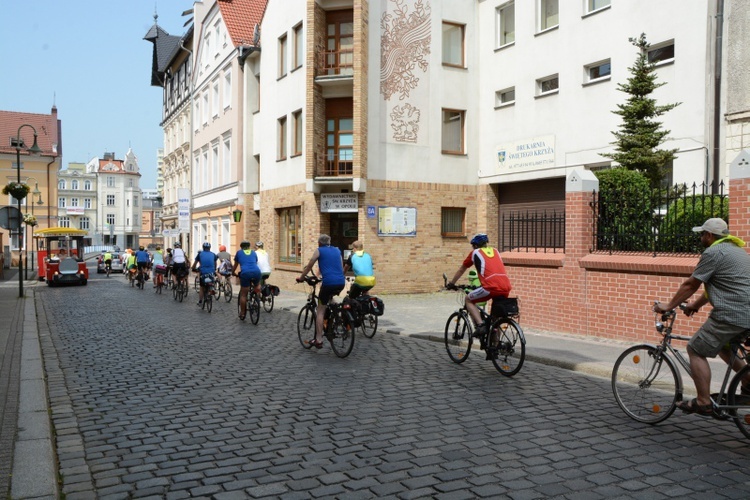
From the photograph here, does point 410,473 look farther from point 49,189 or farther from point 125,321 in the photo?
point 49,189

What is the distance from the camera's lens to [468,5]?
24.8 m

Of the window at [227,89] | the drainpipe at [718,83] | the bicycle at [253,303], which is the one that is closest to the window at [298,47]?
the window at [227,89]

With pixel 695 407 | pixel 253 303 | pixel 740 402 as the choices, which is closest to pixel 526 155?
pixel 253 303

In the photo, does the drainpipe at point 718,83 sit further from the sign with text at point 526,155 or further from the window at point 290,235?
the window at point 290,235

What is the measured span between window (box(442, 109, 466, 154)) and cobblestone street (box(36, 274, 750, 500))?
15.2 m

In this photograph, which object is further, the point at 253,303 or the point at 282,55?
the point at 282,55

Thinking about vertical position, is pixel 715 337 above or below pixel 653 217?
below

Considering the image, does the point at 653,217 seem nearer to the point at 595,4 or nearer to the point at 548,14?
the point at 595,4

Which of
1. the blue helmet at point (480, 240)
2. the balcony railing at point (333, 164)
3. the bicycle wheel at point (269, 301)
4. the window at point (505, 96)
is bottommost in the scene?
the bicycle wheel at point (269, 301)

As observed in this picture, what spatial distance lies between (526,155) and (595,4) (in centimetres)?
505

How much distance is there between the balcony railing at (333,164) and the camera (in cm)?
2330

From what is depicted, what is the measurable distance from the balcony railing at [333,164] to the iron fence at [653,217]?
1206 centimetres

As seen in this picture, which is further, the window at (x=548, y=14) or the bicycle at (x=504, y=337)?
the window at (x=548, y=14)

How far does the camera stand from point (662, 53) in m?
18.5
